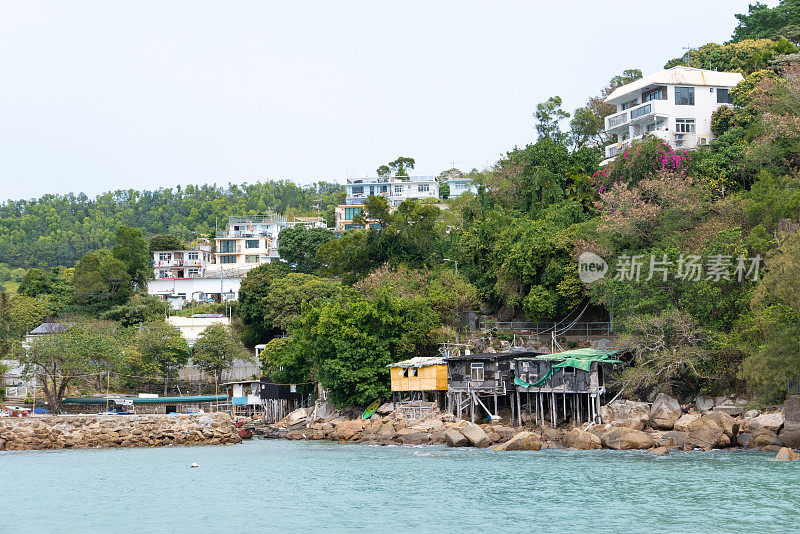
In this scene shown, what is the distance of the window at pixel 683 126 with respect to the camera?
191ft

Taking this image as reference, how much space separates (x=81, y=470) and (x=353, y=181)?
237ft

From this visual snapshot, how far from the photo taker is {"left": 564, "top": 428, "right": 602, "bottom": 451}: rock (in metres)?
39.9

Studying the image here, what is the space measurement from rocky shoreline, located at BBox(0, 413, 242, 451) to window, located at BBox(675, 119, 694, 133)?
35333 mm

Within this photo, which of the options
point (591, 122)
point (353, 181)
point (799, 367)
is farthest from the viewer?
point (353, 181)

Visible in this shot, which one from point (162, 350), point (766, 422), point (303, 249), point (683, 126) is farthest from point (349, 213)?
point (766, 422)

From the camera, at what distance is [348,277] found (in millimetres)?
66562

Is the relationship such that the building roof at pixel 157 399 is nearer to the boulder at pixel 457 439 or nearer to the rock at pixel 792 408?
the boulder at pixel 457 439

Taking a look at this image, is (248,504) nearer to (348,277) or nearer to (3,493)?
(3,493)

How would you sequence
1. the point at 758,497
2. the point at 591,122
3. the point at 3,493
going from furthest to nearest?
1. the point at 591,122
2. the point at 3,493
3. the point at 758,497

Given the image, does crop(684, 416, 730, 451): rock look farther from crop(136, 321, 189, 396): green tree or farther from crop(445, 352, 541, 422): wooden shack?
crop(136, 321, 189, 396): green tree

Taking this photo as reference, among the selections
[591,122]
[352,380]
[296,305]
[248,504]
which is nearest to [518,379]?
[352,380]

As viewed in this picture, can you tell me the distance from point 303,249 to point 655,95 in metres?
36.0

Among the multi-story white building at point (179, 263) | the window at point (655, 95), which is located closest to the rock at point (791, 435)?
the window at point (655, 95)

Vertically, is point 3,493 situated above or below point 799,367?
below
